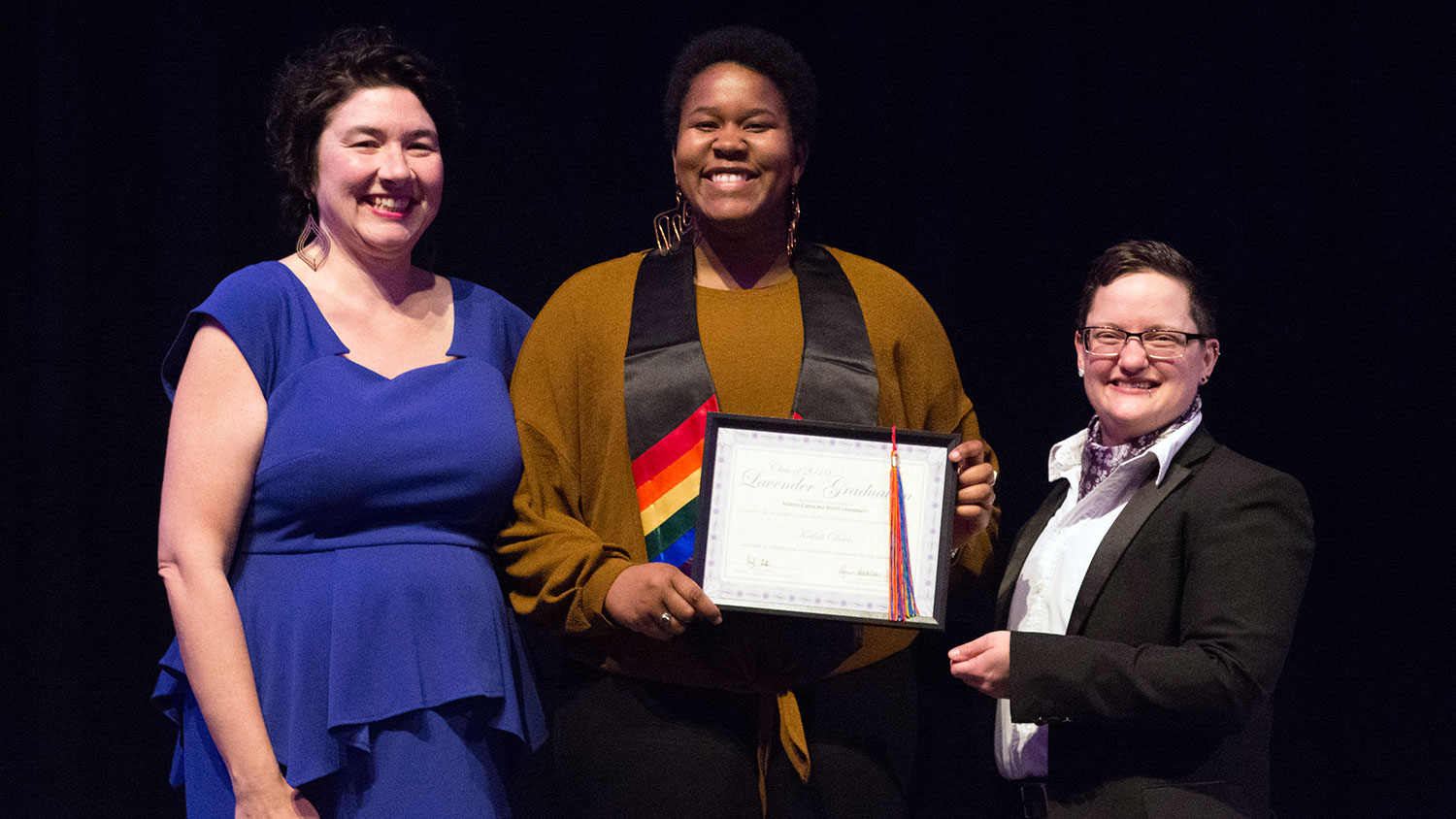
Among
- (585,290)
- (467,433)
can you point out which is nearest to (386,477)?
(467,433)

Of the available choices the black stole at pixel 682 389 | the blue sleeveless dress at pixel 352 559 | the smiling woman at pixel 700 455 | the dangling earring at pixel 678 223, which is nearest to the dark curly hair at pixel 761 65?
the smiling woman at pixel 700 455

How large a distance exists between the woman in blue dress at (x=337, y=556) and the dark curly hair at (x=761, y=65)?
0.47 metres

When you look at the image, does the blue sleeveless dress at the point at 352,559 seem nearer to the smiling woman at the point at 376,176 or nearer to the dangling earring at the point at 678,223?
the smiling woman at the point at 376,176

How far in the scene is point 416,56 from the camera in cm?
201

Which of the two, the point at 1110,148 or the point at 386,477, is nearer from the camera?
the point at 386,477

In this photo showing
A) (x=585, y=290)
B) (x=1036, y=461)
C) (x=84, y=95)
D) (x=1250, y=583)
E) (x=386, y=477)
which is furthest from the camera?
(x=1036, y=461)

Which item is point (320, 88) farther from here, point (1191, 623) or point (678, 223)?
point (1191, 623)

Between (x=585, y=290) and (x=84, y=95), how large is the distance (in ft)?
4.12

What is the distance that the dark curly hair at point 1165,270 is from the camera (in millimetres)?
1771

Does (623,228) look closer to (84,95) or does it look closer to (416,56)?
(416,56)

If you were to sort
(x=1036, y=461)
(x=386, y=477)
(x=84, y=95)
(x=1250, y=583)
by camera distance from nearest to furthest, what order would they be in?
(x=1250, y=583), (x=386, y=477), (x=84, y=95), (x=1036, y=461)

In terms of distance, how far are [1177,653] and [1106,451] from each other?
1.19 feet

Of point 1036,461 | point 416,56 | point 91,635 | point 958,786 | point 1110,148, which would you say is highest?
point 416,56

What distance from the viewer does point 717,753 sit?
5.59 ft
